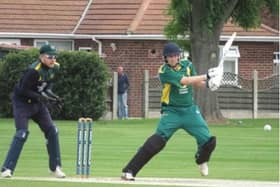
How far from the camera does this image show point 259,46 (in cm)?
4450

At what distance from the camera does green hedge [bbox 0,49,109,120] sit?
3759 cm

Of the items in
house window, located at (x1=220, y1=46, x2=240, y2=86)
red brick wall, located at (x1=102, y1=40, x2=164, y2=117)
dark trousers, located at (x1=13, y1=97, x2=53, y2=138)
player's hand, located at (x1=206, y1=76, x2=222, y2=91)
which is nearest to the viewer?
player's hand, located at (x1=206, y1=76, x2=222, y2=91)

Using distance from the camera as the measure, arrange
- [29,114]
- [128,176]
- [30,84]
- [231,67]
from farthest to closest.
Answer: [231,67]
[29,114]
[30,84]
[128,176]

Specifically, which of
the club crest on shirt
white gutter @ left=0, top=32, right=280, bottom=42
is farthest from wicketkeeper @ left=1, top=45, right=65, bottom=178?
white gutter @ left=0, top=32, right=280, bottom=42

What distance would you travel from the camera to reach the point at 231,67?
45.2m

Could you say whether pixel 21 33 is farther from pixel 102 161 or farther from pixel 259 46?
pixel 102 161

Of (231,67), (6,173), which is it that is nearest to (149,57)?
(231,67)

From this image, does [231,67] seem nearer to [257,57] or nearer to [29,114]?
[257,57]

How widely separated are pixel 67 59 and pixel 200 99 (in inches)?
205

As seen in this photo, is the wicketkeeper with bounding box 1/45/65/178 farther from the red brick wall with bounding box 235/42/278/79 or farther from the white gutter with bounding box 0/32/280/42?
the red brick wall with bounding box 235/42/278/79

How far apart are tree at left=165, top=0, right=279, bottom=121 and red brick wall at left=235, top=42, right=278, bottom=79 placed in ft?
21.4

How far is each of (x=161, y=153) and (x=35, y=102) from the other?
27.3ft

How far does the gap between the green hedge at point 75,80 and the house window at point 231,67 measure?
647cm

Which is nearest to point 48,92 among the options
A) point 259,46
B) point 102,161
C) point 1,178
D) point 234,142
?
point 1,178
